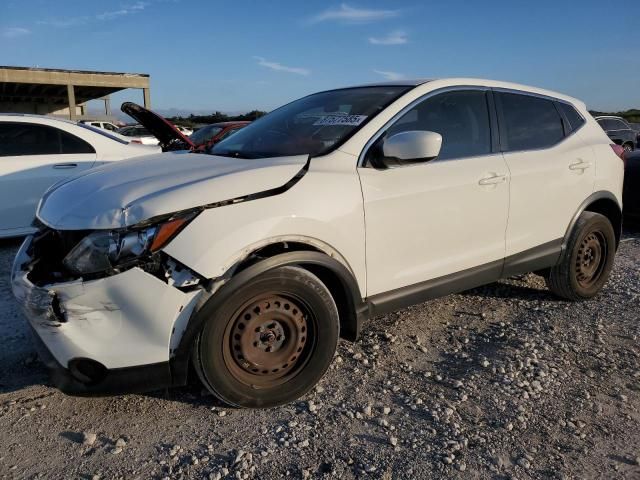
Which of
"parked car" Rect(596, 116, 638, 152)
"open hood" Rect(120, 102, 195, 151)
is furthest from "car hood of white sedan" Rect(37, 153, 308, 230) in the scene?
"parked car" Rect(596, 116, 638, 152)

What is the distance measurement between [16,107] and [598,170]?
1846 inches

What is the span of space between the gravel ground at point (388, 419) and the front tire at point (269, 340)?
15cm

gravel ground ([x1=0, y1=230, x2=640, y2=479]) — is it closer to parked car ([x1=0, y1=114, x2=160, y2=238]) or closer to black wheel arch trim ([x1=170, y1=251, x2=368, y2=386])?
black wheel arch trim ([x1=170, y1=251, x2=368, y2=386])

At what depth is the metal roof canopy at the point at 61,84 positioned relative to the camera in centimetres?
2716

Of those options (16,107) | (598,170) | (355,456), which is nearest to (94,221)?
(355,456)

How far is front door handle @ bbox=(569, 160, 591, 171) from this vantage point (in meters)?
3.93

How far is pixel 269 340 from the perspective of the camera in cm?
267

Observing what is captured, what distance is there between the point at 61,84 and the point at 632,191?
2954 cm

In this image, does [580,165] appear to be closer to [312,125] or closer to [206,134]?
[312,125]

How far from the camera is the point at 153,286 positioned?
2.31 metres

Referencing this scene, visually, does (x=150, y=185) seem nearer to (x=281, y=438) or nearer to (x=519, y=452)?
(x=281, y=438)

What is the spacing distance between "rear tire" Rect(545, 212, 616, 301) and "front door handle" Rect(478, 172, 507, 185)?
3.28 ft

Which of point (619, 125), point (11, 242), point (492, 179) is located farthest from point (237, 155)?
point (619, 125)

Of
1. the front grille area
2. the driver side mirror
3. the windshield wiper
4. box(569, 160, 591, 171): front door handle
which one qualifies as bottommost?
the front grille area
